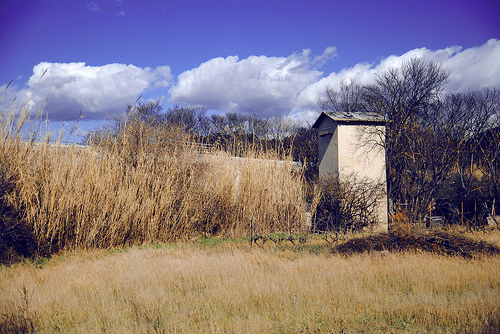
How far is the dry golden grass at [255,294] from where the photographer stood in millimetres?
4062

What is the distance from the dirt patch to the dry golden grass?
556 mm

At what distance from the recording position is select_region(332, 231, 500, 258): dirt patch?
7.19m

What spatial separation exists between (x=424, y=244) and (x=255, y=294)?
15.1 ft

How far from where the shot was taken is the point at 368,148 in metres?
13.6

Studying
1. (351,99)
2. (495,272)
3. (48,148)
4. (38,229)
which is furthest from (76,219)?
(351,99)

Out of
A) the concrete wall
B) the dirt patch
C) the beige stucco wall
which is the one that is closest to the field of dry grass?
the dirt patch

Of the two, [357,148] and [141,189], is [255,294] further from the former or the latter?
[357,148]

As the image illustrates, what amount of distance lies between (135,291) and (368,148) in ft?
35.4

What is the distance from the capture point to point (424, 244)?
25.2 feet

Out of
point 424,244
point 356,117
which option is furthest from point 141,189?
point 356,117

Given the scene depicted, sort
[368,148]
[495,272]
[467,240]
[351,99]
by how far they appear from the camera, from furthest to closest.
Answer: [351,99] < [368,148] < [467,240] < [495,272]

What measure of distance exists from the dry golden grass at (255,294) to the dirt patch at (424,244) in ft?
1.82

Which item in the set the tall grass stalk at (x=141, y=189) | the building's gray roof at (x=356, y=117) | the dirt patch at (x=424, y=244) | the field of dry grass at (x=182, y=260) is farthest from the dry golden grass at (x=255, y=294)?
the building's gray roof at (x=356, y=117)

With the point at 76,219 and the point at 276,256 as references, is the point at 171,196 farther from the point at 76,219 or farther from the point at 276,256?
the point at 276,256
